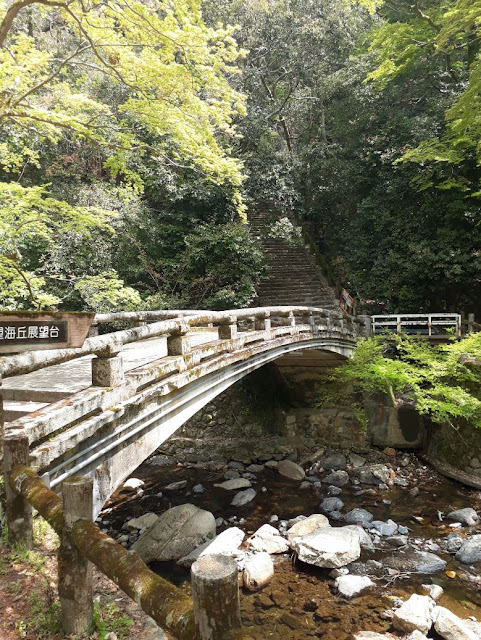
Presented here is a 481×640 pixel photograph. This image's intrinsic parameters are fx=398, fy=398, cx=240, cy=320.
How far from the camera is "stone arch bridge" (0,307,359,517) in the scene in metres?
3.18

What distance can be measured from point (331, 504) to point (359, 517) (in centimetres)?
89

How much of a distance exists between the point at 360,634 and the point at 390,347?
11493 mm

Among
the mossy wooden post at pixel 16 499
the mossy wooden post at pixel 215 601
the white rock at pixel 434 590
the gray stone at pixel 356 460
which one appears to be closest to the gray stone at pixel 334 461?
the gray stone at pixel 356 460

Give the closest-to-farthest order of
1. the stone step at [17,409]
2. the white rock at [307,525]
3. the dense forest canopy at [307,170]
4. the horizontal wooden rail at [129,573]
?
the horizontal wooden rail at [129,573] → the stone step at [17,409] → the white rock at [307,525] → the dense forest canopy at [307,170]

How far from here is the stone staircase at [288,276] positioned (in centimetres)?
1881

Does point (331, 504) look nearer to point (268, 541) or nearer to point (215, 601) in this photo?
point (268, 541)

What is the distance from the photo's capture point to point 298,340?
10.3 meters

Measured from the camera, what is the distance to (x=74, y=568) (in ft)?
7.66

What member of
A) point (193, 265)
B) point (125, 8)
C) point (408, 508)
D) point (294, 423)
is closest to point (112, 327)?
point (193, 265)

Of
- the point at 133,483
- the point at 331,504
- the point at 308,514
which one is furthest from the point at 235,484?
the point at 133,483

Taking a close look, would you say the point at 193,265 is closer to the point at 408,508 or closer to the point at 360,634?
the point at 408,508

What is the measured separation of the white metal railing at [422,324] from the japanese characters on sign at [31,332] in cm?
1349

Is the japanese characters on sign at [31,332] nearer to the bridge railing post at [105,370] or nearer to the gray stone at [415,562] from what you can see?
the bridge railing post at [105,370]

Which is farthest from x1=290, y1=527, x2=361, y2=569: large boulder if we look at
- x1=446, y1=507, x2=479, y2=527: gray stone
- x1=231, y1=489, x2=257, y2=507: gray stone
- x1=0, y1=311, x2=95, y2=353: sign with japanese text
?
x1=0, y1=311, x2=95, y2=353: sign with japanese text
